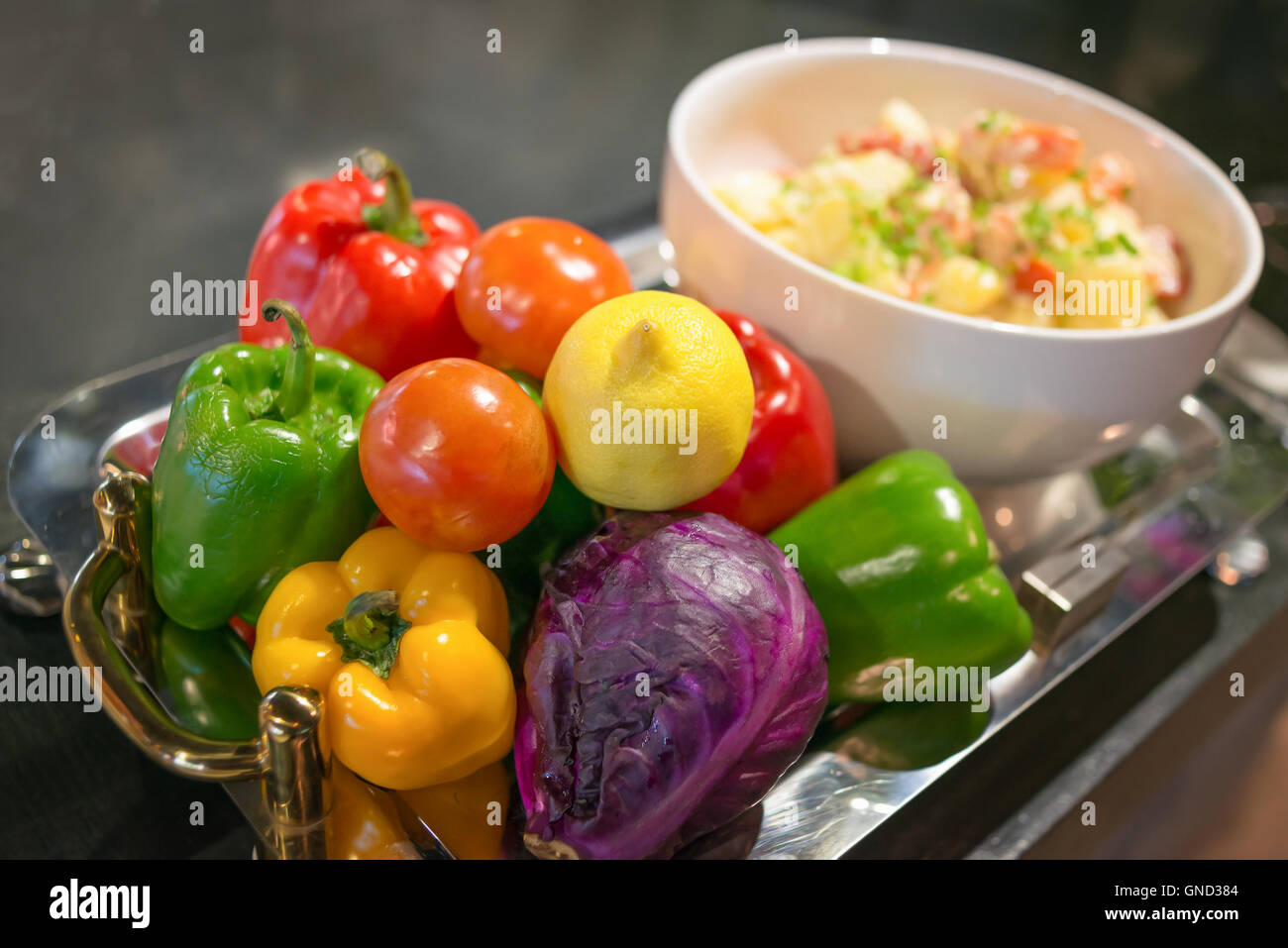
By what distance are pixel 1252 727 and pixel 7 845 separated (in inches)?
40.5

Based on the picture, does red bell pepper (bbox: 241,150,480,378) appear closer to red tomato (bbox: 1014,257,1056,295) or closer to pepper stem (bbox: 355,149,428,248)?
pepper stem (bbox: 355,149,428,248)

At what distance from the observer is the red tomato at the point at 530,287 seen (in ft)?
2.55

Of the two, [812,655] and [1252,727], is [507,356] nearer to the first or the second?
[812,655]

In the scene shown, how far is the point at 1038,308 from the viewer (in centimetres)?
91

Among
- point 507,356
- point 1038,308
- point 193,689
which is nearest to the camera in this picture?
point 193,689

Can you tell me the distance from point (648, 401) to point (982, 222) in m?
0.48

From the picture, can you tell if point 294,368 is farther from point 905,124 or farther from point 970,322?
point 905,124

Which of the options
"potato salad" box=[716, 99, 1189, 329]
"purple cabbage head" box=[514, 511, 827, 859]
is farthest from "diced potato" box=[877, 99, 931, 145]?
"purple cabbage head" box=[514, 511, 827, 859]

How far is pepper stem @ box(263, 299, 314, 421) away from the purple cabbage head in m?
0.21

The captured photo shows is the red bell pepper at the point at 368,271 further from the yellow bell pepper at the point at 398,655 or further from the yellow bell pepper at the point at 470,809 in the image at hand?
the yellow bell pepper at the point at 470,809

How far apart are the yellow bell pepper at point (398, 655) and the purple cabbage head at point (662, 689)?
0.03 meters

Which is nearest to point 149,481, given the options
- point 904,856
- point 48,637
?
point 48,637

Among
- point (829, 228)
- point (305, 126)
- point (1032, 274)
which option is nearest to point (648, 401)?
point (829, 228)

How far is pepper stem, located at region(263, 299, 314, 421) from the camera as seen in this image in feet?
2.20
